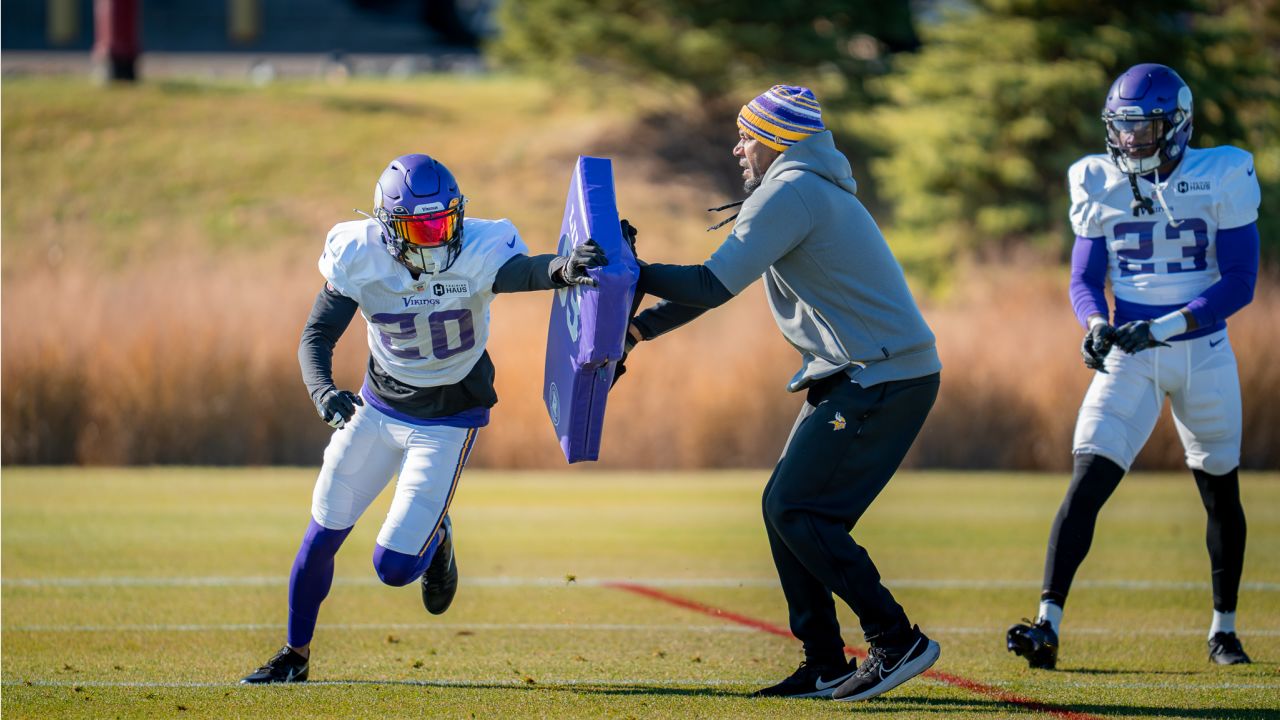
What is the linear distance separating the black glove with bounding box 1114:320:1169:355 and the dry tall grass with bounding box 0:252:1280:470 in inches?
394

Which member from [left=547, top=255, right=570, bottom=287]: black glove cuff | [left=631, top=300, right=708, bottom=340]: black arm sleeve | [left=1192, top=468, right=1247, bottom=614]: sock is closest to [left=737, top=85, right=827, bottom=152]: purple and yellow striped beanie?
[left=631, top=300, right=708, bottom=340]: black arm sleeve

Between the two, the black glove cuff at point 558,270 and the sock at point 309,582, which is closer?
the black glove cuff at point 558,270

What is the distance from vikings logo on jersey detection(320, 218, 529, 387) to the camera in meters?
5.45

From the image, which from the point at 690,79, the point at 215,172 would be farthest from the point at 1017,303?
the point at 215,172

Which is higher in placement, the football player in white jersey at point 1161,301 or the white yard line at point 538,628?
the football player in white jersey at point 1161,301

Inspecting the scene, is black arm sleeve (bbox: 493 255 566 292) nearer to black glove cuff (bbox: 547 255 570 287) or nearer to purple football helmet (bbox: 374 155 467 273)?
black glove cuff (bbox: 547 255 570 287)

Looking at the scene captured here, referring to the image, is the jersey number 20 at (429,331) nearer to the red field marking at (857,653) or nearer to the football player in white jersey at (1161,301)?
the red field marking at (857,653)

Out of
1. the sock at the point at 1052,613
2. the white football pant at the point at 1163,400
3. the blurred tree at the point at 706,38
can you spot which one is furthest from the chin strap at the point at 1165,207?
the blurred tree at the point at 706,38

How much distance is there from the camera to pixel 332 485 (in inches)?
216

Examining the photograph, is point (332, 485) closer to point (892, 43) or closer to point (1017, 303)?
point (1017, 303)

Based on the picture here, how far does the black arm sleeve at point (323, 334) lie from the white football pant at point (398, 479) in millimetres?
264

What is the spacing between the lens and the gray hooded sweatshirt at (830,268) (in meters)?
4.92

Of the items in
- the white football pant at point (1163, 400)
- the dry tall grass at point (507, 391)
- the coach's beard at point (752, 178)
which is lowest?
the dry tall grass at point (507, 391)

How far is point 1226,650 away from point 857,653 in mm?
1369
